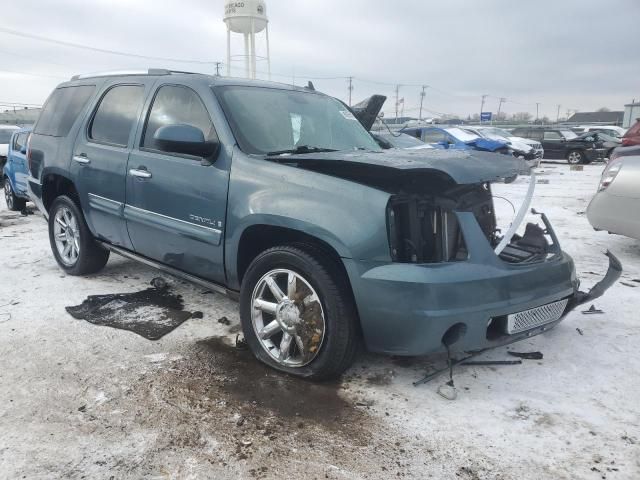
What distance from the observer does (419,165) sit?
266 centimetres

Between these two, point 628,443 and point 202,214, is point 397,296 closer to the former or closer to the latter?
point 628,443

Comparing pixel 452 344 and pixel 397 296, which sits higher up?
pixel 397 296

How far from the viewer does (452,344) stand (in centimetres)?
269

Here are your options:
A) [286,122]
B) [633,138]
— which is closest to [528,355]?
[286,122]

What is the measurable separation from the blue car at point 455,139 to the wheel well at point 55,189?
40.0ft

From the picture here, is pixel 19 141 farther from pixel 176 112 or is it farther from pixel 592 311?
pixel 592 311

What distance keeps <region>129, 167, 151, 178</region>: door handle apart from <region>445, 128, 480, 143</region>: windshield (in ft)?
45.1

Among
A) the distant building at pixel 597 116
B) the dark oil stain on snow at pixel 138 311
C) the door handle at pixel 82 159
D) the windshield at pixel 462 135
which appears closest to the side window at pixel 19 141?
the door handle at pixel 82 159

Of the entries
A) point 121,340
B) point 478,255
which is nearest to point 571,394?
point 478,255

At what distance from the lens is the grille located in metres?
2.83

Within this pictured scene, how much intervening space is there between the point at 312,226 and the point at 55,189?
3520 mm

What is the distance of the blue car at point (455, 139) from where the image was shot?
50.1 feet

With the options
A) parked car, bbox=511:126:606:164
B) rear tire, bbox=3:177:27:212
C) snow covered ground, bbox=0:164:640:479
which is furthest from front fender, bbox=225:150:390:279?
parked car, bbox=511:126:606:164

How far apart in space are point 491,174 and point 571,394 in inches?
51.8
